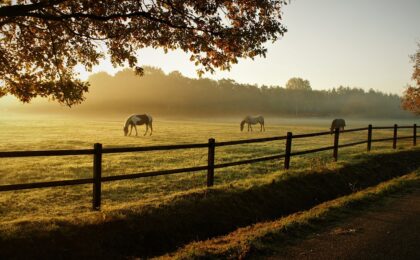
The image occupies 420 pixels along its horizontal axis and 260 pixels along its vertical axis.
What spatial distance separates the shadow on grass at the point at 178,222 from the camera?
Result: 6273 millimetres

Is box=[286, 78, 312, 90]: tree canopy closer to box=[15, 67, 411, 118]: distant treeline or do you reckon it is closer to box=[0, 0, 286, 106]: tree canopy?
box=[15, 67, 411, 118]: distant treeline

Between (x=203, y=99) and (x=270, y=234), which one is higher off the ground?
(x=203, y=99)

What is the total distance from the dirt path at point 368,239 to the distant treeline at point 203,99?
96.2 metres

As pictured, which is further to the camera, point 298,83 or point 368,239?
point 298,83

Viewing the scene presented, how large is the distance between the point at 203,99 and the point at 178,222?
11374cm

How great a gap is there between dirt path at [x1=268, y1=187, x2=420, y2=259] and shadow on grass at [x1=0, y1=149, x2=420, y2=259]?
2190 millimetres

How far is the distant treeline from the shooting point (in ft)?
358

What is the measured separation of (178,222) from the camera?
25.7 ft

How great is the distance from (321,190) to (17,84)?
9.34m

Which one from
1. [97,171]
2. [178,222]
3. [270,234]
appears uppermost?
[97,171]

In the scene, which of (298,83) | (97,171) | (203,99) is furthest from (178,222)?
(298,83)

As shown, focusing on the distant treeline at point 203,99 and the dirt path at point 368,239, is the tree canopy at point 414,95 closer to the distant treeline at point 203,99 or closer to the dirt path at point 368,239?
the dirt path at point 368,239

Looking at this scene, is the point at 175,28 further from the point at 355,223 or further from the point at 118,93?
the point at 118,93

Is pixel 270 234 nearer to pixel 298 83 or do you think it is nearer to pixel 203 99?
pixel 203 99
